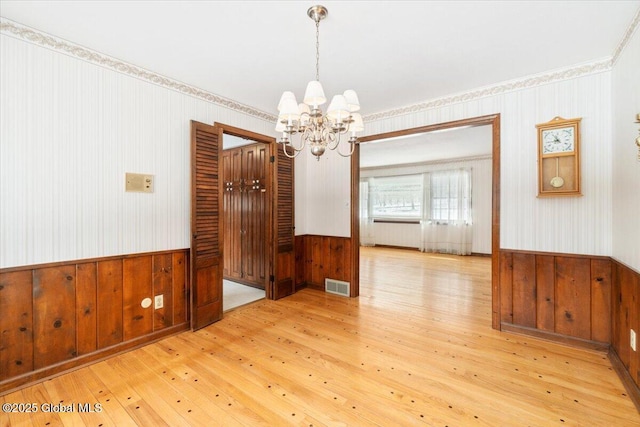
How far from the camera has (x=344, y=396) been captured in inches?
76.1

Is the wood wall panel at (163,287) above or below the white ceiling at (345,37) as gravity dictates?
below

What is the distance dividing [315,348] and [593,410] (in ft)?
6.43

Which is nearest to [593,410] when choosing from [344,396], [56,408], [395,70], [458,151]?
[344,396]

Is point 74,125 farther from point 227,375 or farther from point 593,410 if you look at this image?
point 593,410

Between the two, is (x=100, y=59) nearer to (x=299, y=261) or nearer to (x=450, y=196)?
(x=299, y=261)

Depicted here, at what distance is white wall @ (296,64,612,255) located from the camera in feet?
8.41

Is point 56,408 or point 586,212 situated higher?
point 586,212

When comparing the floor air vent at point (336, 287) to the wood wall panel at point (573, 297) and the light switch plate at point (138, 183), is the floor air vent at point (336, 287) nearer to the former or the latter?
the wood wall panel at point (573, 297)

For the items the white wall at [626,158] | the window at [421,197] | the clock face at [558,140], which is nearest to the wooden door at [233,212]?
the clock face at [558,140]

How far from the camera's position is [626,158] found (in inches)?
85.2

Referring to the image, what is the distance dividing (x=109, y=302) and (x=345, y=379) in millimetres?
2130

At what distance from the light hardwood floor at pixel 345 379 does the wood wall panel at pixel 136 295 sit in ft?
0.67

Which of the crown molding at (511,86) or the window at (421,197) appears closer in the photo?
the crown molding at (511,86)

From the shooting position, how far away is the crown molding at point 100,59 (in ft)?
6.70
